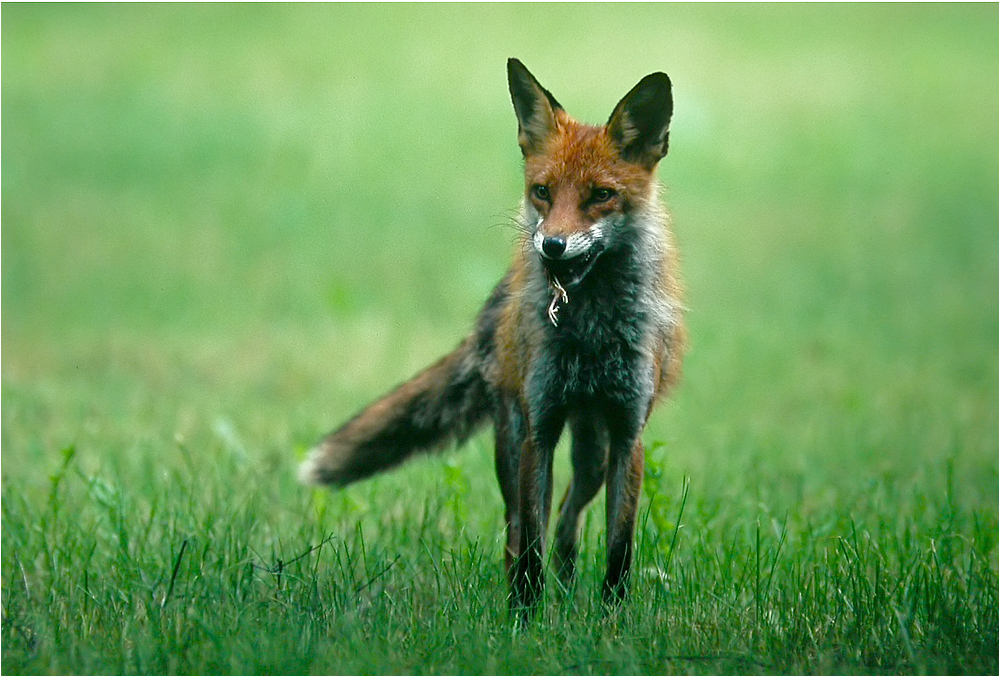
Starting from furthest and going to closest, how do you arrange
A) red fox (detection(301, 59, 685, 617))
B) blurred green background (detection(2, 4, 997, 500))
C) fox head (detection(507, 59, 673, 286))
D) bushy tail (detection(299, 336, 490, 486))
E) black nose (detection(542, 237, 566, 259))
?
blurred green background (detection(2, 4, 997, 500)), bushy tail (detection(299, 336, 490, 486)), red fox (detection(301, 59, 685, 617)), fox head (detection(507, 59, 673, 286)), black nose (detection(542, 237, 566, 259))

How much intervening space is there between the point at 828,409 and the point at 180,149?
33.1 ft

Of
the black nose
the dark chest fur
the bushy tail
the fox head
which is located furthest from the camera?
the bushy tail

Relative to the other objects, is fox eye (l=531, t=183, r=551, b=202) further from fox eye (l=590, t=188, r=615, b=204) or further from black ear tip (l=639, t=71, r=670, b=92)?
black ear tip (l=639, t=71, r=670, b=92)

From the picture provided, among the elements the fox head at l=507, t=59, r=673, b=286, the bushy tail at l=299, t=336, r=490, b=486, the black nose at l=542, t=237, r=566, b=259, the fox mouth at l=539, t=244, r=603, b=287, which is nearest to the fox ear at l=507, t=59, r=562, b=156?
the fox head at l=507, t=59, r=673, b=286

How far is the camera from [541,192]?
17.1 feet

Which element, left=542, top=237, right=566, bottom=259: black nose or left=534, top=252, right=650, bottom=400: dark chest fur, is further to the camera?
left=534, top=252, right=650, bottom=400: dark chest fur

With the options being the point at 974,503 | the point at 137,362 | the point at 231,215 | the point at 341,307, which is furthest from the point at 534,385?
the point at 231,215

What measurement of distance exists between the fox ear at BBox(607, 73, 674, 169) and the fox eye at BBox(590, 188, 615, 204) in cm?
24

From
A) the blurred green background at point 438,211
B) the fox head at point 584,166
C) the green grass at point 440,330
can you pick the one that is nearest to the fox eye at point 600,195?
the fox head at point 584,166

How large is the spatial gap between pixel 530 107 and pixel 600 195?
63cm

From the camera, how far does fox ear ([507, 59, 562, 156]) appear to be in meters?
5.41

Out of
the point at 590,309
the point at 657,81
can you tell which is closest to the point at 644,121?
the point at 657,81

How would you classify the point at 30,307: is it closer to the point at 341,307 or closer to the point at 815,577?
the point at 341,307

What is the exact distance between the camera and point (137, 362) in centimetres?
1151
